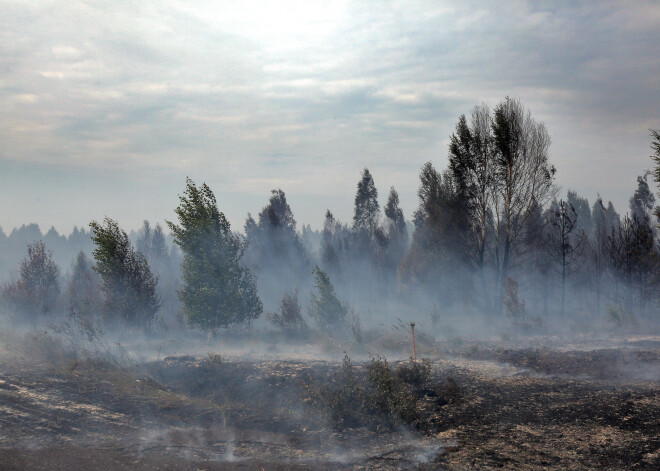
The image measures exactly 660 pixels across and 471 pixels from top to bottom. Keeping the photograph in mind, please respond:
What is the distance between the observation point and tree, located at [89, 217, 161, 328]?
2155 cm

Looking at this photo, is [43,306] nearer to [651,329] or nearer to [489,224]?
[489,224]

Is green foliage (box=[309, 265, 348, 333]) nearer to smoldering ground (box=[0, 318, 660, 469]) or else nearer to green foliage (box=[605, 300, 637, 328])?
smoldering ground (box=[0, 318, 660, 469])

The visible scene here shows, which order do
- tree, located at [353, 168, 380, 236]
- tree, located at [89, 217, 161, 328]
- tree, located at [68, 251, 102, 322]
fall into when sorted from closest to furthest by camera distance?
tree, located at [89, 217, 161, 328]
tree, located at [68, 251, 102, 322]
tree, located at [353, 168, 380, 236]

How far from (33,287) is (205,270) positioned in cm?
1994

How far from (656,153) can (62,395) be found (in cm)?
2409

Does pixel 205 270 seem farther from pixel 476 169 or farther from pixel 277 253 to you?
pixel 277 253

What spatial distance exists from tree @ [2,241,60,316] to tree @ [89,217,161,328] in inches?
550

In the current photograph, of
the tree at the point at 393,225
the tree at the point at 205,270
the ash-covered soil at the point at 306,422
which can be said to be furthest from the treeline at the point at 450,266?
the ash-covered soil at the point at 306,422

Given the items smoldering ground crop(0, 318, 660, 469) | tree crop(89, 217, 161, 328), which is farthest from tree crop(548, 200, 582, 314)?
tree crop(89, 217, 161, 328)

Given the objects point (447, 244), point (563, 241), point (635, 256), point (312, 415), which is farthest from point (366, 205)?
point (312, 415)

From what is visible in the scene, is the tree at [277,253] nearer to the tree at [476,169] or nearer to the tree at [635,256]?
the tree at [476,169]

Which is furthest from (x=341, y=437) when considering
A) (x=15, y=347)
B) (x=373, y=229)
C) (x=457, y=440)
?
(x=373, y=229)

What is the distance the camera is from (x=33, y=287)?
32.9 meters

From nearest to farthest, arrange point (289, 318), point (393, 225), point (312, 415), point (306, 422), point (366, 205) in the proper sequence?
point (306, 422) → point (312, 415) → point (289, 318) → point (366, 205) → point (393, 225)
